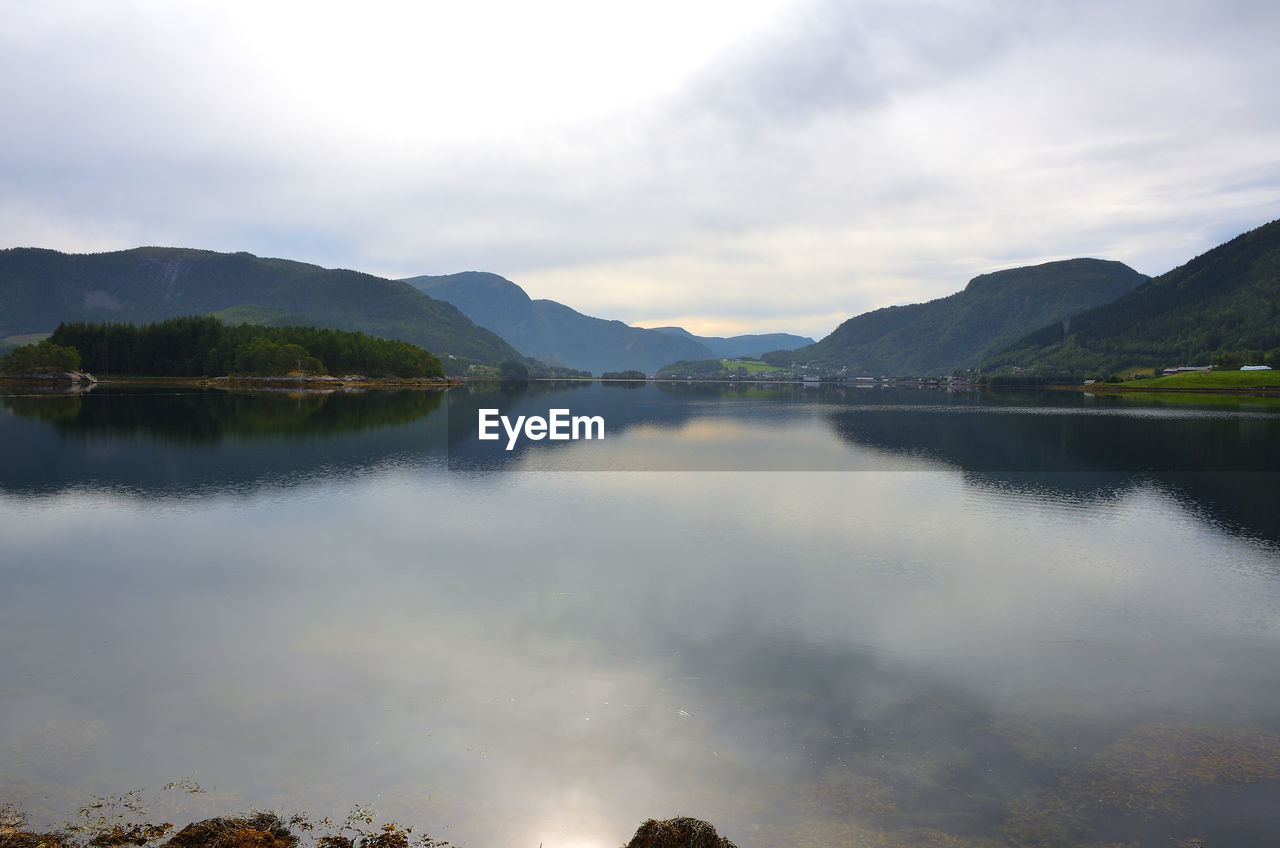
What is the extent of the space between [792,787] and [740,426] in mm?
94840

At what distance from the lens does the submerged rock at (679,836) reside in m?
10.9

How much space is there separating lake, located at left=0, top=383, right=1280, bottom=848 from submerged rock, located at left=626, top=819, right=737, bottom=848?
3.04 feet

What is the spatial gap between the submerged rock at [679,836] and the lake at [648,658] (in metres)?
0.93

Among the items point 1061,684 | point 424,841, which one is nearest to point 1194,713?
point 1061,684

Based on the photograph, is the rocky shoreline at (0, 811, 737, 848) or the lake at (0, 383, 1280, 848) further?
the lake at (0, 383, 1280, 848)

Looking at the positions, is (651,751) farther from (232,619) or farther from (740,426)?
(740,426)

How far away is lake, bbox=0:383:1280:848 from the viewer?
1306 cm

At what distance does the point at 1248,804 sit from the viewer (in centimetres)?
1320

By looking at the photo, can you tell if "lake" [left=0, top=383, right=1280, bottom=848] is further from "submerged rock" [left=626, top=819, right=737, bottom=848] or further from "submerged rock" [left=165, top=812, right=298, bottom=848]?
"submerged rock" [left=626, top=819, right=737, bottom=848]

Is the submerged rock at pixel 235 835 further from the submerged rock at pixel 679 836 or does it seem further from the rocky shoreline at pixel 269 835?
the submerged rock at pixel 679 836

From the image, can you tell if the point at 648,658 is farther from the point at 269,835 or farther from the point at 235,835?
the point at 235,835

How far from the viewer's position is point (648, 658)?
19.5 metres

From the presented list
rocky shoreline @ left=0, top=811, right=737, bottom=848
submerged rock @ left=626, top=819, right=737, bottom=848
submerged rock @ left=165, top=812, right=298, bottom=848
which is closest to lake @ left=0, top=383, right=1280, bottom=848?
rocky shoreline @ left=0, top=811, right=737, bottom=848

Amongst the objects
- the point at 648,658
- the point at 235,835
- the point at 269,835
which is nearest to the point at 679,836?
the point at 269,835
